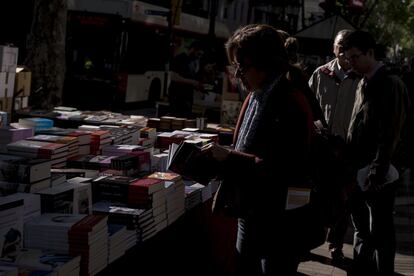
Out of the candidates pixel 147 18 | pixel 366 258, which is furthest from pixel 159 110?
pixel 147 18

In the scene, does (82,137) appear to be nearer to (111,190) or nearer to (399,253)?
(111,190)

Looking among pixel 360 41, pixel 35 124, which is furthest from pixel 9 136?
pixel 360 41

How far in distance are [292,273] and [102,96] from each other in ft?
50.3

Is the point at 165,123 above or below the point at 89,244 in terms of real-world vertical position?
above

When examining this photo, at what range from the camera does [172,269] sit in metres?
4.01

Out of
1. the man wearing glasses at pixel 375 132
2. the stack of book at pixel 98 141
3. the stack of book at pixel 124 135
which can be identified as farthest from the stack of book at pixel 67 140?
the man wearing glasses at pixel 375 132

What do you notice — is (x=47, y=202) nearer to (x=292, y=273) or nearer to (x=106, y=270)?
(x=106, y=270)

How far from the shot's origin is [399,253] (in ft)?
21.7

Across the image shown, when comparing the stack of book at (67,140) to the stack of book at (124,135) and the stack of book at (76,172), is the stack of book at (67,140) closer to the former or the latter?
the stack of book at (76,172)

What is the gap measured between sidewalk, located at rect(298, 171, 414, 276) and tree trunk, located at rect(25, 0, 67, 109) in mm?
5995

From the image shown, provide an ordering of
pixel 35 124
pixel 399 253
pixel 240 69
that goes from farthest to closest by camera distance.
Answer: pixel 399 253 → pixel 35 124 → pixel 240 69

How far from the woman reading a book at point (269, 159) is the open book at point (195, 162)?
1.2 inches

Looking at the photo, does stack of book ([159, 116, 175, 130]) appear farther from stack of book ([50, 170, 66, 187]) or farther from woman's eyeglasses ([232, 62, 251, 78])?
woman's eyeglasses ([232, 62, 251, 78])

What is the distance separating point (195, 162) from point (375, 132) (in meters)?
1.93
